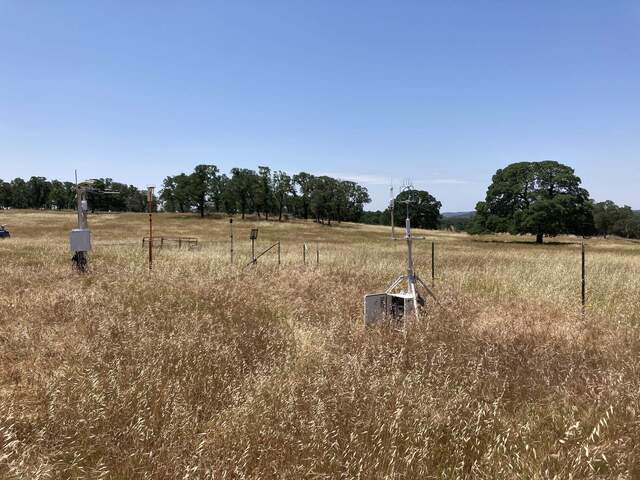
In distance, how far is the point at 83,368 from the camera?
15.5ft

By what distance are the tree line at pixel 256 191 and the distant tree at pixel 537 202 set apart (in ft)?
159

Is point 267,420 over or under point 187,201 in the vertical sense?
under

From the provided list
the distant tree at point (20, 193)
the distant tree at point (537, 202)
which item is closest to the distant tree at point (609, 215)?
the distant tree at point (537, 202)

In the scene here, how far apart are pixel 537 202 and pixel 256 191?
56.9 metres

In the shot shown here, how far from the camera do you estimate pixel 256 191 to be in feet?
289

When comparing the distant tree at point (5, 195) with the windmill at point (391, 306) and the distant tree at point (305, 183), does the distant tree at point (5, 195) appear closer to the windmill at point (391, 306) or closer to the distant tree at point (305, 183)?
the distant tree at point (305, 183)

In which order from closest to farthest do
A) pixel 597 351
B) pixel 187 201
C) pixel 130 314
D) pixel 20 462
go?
pixel 20 462 < pixel 597 351 < pixel 130 314 < pixel 187 201

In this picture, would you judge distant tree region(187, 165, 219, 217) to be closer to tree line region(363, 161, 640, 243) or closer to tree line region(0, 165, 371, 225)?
tree line region(0, 165, 371, 225)

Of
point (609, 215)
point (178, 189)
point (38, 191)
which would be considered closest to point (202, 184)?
point (178, 189)

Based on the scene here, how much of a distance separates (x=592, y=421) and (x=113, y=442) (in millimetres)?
4042

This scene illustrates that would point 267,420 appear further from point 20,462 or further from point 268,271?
point 268,271

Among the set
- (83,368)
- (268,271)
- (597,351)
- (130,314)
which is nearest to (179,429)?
(83,368)

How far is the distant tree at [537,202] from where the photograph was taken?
4422cm

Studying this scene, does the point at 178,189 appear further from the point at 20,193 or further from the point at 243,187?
the point at 20,193
